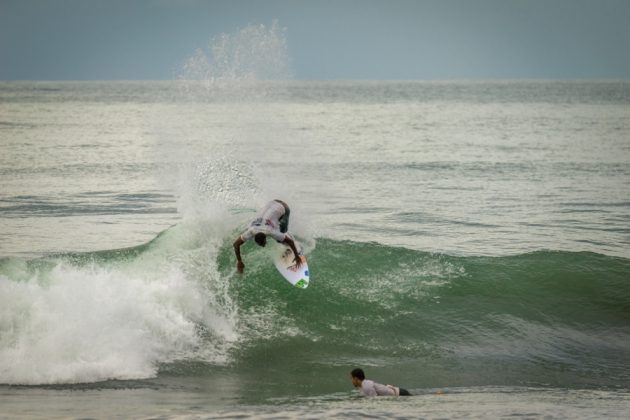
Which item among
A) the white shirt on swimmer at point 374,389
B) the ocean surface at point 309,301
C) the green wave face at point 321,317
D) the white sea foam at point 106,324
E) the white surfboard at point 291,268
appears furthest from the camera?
the white surfboard at point 291,268

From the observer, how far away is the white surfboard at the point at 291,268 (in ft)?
52.5

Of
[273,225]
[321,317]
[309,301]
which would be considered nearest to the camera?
[273,225]

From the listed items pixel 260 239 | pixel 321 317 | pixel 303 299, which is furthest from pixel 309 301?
pixel 260 239

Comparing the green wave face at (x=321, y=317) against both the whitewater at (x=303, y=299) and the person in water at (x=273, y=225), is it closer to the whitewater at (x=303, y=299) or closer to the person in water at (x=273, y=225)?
the whitewater at (x=303, y=299)

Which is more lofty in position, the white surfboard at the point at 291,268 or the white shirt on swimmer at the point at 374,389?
the white surfboard at the point at 291,268

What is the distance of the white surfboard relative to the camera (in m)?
16.0

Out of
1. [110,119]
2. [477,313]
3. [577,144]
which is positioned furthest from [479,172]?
[110,119]

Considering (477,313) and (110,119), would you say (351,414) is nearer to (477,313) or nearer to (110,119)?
(477,313)

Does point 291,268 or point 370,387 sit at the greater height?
point 291,268

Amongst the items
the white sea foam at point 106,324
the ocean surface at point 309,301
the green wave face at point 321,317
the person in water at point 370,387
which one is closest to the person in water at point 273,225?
the white sea foam at point 106,324

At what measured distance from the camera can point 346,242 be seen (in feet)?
65.9

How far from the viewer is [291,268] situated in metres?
16.2

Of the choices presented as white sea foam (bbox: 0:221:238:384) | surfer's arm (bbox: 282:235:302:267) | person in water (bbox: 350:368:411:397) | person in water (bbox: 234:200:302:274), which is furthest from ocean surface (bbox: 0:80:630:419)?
person in water (bbox: 234:200:302:274)

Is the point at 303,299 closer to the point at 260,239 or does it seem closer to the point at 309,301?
the point at 309,301
